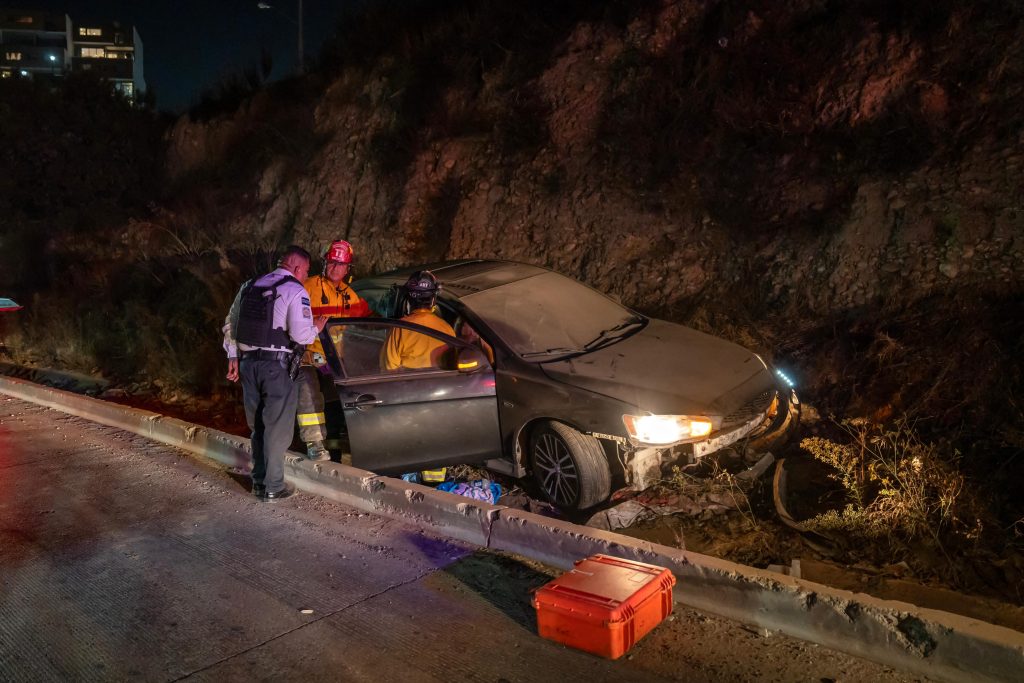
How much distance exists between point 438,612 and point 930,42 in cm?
786

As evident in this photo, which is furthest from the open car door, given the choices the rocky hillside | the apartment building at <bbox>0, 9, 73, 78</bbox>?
the apartment building at <bbox>0, 9, 73, 78</bbox>

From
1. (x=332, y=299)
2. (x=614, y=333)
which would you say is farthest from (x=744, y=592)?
(x=332, y=299)

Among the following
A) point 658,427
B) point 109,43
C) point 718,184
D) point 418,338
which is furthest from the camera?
point 109,43

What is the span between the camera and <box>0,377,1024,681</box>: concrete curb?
122 inches

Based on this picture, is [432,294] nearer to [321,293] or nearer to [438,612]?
[321,293]

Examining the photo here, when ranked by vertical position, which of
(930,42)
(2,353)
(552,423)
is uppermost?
(930,42)

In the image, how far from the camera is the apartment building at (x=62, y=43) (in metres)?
90.4

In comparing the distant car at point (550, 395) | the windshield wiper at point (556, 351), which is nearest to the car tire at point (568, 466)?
the distant car at point (550, 395)

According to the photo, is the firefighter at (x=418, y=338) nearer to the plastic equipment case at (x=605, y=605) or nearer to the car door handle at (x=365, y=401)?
the car door handle at (x=365, y=401)

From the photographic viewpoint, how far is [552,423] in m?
5.13

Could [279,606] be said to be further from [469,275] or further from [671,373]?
[469,275]

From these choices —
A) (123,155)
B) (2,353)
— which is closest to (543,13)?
(2,353)

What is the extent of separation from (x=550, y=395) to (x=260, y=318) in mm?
1928

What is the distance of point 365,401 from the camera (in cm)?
548
